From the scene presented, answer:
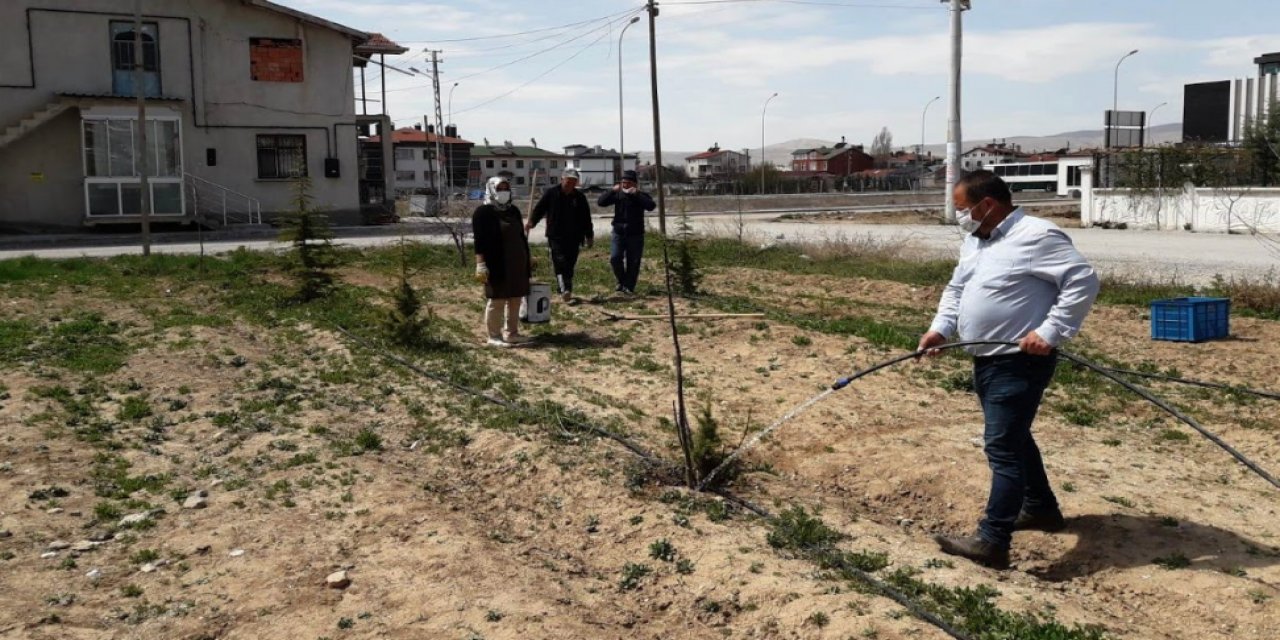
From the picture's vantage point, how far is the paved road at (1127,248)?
19859 millimetres

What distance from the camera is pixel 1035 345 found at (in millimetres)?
5250

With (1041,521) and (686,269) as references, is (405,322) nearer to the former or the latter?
(686,269)

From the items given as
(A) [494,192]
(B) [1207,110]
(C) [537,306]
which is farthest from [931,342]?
(B) [1207,110]

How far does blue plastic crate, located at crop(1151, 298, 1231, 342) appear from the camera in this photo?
1155cm

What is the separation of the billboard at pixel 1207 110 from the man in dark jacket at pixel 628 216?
177ft

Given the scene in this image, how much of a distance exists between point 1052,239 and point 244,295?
12.1 m

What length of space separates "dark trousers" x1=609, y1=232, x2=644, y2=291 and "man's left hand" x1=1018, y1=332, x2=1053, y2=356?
9.39 metres

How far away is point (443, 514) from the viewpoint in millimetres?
6387

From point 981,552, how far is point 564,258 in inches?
347

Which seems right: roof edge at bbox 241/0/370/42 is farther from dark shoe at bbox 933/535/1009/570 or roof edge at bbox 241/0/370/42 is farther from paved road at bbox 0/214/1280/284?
dark shoe at bbox 933/535/1009/570

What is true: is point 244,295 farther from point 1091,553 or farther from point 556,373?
point 1091,553

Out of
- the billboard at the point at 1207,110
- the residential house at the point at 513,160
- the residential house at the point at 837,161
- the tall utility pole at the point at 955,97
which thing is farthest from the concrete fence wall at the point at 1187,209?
the residential house at the point at 837,161

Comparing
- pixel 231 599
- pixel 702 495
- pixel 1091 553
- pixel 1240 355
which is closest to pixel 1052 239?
pixel 1091 553

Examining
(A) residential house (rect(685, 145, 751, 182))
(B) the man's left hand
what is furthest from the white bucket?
(A) residential house (rect(685, 145, 751, 182))
